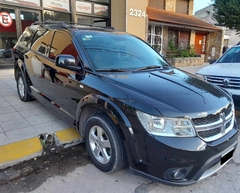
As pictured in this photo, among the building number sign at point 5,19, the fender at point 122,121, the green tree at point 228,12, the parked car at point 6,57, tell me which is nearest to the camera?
the fender at point 122,121

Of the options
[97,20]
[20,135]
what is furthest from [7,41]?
[20,135]

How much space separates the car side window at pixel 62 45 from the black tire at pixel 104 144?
1.04 metres

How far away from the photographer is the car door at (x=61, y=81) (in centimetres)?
306

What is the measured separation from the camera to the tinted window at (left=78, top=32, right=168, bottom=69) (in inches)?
117

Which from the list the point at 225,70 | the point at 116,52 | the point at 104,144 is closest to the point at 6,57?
the point at 116,52

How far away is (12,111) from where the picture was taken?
4418 millimetres

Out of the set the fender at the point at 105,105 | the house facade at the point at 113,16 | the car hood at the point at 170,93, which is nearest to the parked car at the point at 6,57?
the house facade at the point at 113,16

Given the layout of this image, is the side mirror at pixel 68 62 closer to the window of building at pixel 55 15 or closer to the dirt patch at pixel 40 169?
the dirt patch at pixel 40 169

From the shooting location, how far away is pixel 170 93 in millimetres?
2307

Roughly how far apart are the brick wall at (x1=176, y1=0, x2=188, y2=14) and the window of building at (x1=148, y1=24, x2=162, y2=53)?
3878 mm

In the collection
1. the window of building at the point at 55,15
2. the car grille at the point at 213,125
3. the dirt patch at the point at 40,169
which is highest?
the window of building at the point at 55,15

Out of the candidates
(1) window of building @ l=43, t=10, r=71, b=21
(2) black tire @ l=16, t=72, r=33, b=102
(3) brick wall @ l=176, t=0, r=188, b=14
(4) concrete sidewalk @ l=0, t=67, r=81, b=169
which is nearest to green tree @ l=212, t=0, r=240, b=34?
(3) brick wall @ l=176, t=0, r=188, b=14

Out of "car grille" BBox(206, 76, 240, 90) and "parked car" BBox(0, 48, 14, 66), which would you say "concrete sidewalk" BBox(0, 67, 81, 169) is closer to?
"car grille" BBox(206, 76, 240, 90)

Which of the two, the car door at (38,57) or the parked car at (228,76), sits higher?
the car door at (38,57)
